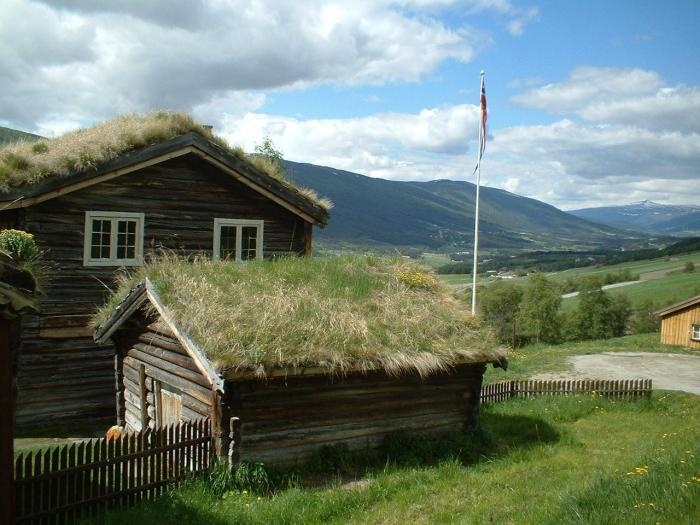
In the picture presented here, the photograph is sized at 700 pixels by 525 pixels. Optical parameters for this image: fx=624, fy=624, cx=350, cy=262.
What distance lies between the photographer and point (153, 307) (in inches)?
464

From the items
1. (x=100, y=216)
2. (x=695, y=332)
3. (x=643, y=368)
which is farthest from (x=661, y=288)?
(x=100, y=216)

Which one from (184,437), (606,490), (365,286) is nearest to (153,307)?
(184,437)

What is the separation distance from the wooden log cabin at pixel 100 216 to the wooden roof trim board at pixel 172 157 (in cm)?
3

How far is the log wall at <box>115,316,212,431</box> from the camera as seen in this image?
11.0m

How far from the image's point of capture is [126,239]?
1700 cm

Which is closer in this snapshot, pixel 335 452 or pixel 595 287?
pixel 335 452

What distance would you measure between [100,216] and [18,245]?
299 centimetres

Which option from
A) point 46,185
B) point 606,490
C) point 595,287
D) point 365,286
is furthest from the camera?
point 595,287

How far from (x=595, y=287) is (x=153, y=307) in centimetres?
7865

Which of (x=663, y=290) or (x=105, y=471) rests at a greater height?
(x=105, y=471)

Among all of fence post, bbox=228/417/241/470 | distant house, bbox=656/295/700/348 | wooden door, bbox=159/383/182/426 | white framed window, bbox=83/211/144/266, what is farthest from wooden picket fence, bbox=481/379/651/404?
distant house, bbox=656/295/700/348

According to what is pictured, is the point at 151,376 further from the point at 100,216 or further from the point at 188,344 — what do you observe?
the point at 100,216

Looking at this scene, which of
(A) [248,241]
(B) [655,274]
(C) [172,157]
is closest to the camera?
(C) [172,157]

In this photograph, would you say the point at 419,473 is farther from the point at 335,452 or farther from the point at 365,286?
the point at 365,286
